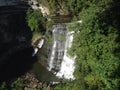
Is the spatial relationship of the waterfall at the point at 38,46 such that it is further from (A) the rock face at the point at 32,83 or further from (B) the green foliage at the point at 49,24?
(A) the rock face at the point at 32,83

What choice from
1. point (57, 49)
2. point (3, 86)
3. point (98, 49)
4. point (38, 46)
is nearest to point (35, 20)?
point (38, 46)

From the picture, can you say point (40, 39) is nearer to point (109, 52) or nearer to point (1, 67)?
point (1, 67)

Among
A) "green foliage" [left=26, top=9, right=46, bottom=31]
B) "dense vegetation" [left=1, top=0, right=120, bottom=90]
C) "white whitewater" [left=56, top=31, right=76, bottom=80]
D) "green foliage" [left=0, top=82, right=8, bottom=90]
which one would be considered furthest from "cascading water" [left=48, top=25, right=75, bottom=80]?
"green foliage" [left=0, top=82, right=8, bottom=90]

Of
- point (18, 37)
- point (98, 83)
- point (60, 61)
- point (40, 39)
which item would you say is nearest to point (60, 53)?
point (60, 61)

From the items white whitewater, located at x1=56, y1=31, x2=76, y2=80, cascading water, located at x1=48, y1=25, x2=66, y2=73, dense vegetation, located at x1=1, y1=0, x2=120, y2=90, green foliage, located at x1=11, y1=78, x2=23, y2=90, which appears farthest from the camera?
cascading water, located at x1=48, y1=25, x2=66, y2=73

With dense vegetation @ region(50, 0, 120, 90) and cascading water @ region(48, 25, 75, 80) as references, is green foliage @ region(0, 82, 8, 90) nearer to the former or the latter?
dense vegetation @ region(50, 0, 120, 90)

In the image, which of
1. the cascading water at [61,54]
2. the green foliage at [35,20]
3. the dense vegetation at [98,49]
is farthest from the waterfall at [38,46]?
the dense vegetation at [98,49]
